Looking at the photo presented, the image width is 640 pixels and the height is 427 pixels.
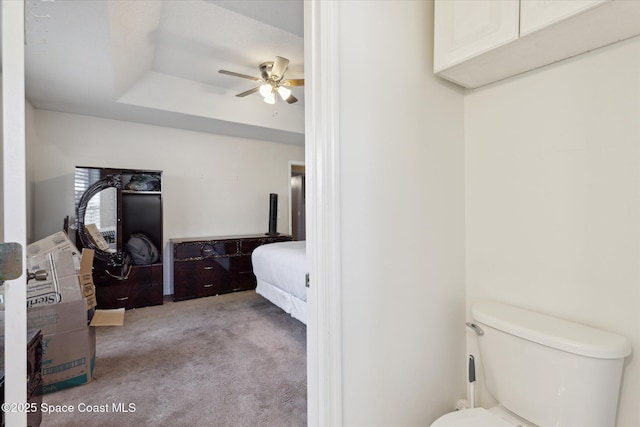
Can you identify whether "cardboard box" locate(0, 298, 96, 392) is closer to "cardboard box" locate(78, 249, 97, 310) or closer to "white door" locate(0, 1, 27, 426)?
"cardboard box" locate(78, 249, 97, 310)

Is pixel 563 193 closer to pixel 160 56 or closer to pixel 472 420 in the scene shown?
pixel 472 420

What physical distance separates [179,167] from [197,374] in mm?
2981

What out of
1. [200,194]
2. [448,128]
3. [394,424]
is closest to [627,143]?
[448,128]

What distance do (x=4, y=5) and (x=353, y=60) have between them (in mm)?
976

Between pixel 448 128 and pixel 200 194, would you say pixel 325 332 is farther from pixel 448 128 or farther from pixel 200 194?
pixel 200 194

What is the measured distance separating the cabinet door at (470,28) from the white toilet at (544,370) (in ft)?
3.65

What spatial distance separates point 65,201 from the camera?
3.51 meters

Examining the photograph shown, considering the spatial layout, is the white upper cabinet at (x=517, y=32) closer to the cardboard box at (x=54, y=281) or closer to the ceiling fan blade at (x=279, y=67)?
the ceiling fan blade at (x=279, y=67)

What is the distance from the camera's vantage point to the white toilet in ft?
3.32

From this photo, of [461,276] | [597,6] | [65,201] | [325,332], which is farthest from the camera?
[65,201]

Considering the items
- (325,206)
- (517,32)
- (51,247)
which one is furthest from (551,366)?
(51,247)

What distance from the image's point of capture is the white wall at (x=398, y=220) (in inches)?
45.6

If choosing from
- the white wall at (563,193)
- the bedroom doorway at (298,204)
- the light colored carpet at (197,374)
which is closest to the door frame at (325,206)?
the light colored carpet at (197,374)

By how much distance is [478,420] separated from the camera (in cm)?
116
